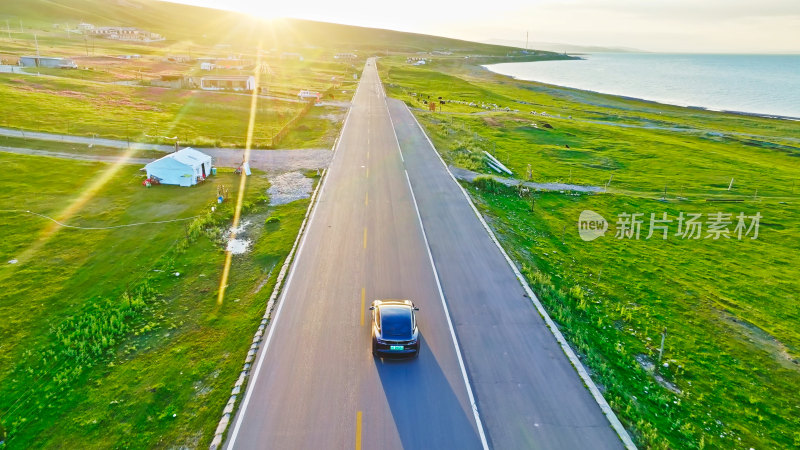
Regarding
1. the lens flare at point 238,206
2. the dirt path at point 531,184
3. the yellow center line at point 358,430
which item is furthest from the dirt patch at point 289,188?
the yellow center line at point 358,430

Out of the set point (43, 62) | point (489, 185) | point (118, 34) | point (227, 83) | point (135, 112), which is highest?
point (118, 34)

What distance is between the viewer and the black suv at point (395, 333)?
1625 centimetres

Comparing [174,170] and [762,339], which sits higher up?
[174,170]

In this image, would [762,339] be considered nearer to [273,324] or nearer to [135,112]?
[273,324]

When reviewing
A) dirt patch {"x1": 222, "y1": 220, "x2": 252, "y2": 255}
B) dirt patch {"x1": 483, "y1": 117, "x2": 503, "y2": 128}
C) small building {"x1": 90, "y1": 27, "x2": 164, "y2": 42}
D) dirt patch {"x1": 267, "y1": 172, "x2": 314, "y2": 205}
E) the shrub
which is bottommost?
dirt patch {"x1": 222, "y1": 220, "x2": 252, "y2": 255}

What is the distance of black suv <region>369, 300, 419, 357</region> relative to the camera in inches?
640

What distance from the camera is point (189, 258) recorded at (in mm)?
24984

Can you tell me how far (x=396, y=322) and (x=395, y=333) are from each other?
433 mm

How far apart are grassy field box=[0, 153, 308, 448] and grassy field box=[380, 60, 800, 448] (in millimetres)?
14946

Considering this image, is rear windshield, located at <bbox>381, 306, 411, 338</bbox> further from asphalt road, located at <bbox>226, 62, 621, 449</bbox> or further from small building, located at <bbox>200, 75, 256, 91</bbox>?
small building, located at <bbox>200, 75, 256, 91</bbox>

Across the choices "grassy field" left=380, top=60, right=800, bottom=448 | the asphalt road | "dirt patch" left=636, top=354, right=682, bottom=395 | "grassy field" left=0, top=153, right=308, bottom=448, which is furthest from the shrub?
"dirt patch" left=636, top=354, right=682, bottom=395

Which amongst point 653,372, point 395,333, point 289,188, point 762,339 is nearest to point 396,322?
point 395,333

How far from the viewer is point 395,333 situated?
16359 millimetres

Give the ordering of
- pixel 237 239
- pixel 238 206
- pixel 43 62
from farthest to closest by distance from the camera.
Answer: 1. pixel 43 62
2. pixel 238 206
3. pixel 237 239
